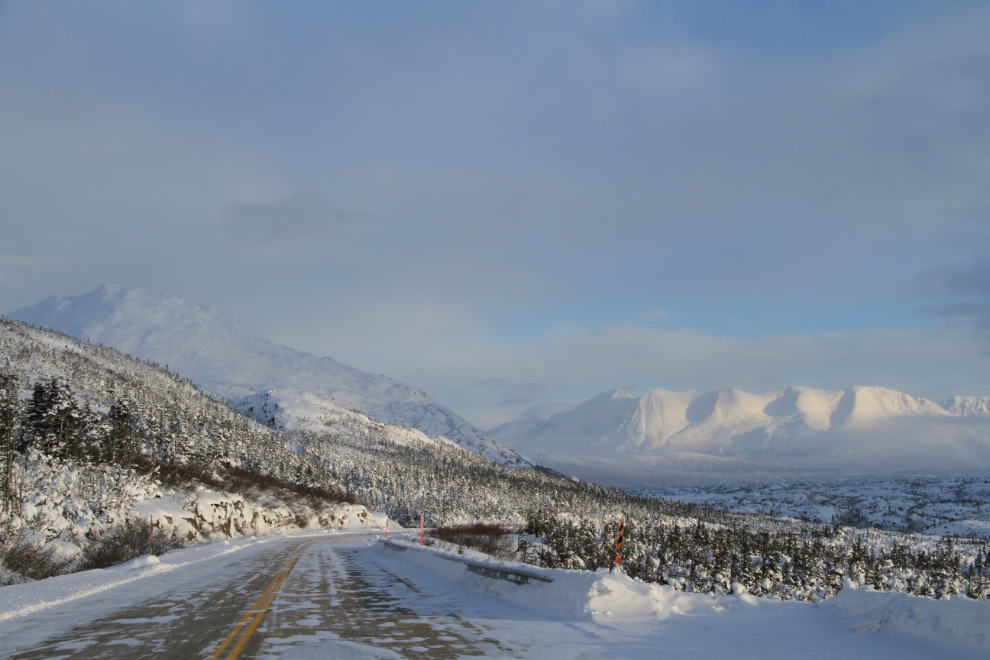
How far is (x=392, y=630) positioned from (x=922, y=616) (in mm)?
9216

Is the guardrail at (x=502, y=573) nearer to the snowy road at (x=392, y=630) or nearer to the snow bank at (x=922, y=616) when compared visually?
the snowy road at (x=392, y=630)

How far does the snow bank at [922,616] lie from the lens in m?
9.11

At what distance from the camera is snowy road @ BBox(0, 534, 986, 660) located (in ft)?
29.1

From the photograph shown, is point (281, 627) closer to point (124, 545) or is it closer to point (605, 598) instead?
point (605, 598)

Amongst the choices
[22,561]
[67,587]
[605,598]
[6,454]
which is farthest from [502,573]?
[6,454]

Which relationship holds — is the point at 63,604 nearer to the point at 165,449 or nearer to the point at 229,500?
the point at 229,500

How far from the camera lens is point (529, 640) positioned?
977 cm

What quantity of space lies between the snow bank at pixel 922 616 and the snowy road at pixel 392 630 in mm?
217

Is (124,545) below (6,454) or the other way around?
below

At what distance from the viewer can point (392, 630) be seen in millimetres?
10320

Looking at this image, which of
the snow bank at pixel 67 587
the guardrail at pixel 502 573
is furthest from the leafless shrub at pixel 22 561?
the guardrail at pixel 502 573

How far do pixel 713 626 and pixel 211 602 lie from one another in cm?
1127

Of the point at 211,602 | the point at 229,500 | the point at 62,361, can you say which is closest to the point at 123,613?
the point at 211,602

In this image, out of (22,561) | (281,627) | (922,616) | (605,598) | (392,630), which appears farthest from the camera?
(22,561)
